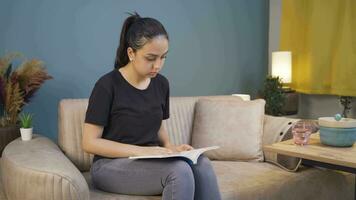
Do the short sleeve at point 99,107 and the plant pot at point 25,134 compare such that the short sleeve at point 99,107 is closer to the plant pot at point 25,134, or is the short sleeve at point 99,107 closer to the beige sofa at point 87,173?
the beige sofa at point 87,173

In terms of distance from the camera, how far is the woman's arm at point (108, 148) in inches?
59.7

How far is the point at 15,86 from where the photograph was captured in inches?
73.5

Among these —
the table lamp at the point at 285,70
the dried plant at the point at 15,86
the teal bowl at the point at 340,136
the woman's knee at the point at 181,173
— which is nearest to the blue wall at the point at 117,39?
the dried plant at the point at 15,86

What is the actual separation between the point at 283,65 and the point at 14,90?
2041 millimetres

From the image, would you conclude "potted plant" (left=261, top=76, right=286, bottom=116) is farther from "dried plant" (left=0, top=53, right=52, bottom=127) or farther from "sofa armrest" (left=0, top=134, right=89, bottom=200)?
"sofa armrest" (left=0, top=134, right=89, bottom=200)

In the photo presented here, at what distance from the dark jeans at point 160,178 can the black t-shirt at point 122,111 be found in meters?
0.14

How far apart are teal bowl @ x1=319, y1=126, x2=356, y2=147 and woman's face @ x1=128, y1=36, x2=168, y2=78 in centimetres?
77

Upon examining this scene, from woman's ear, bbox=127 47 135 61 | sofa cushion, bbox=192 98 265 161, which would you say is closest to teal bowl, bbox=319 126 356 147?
sofa cushion, bbox=192 98 265 161

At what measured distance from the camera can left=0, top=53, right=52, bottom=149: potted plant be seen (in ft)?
6.11

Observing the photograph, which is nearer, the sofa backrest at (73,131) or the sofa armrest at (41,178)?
the sofa armrest at (41,178)

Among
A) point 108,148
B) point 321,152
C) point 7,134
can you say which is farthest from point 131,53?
point 321,152

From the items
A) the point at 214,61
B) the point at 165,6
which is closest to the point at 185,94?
the point at 214,61

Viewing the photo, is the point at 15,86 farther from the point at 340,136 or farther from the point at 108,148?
the point at 340,136

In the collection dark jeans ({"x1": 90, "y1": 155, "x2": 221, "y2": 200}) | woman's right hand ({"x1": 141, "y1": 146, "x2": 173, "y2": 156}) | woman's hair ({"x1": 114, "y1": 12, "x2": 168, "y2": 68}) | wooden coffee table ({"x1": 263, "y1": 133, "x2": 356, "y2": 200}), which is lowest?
dark jeans ({"x1": 90, "y1": 155, "x2": 221, "y2": 200})
